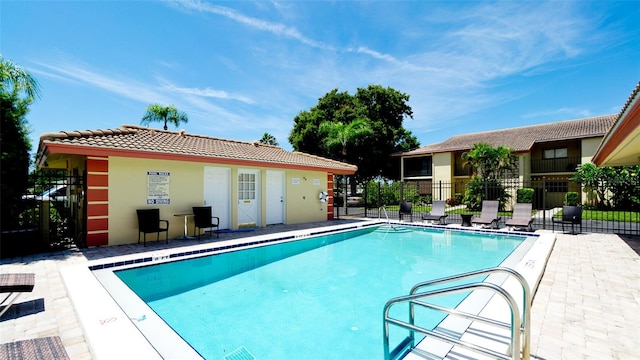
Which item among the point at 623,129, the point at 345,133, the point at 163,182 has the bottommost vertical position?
the point at 163,182

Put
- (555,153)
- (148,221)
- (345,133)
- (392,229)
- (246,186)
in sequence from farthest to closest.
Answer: (345,133)
(555,153)
(392,229)
(246,186)
(148,221)

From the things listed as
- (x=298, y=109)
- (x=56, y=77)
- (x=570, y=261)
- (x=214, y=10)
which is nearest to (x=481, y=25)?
(x=570, y=261)

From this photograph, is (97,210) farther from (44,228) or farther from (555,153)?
(555,153)

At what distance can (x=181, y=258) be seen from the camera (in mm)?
7812

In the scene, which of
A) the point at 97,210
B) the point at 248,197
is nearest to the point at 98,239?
the point at 97,210

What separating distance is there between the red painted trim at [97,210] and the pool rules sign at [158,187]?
1.23m

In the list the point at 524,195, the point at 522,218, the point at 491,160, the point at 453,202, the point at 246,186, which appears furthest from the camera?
the point at 453,202

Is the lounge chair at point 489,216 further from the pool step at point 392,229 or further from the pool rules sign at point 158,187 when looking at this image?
the pool rules sign at point 158,187

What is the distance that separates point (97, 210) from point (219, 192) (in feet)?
13.6

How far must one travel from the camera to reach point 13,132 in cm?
973

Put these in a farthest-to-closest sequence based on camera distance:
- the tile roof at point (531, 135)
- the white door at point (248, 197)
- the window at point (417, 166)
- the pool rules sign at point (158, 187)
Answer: the window at point (417, 166) < the tile roof at point (531, 135) < the white door at point (248, 197) < the pool rules sign at point (158, 187)

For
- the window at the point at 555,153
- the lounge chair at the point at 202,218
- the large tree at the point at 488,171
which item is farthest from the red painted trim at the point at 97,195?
the window at the point at 555,153

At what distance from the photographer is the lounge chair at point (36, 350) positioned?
267 cm

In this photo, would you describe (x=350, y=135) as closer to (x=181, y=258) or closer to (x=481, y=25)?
(x=481, y=25)
